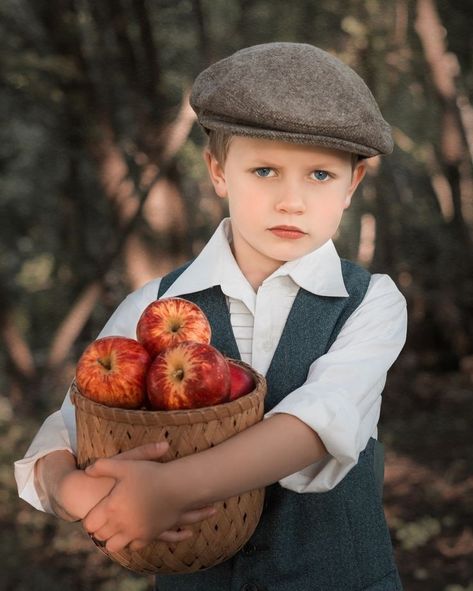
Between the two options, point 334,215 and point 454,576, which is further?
point 454,576

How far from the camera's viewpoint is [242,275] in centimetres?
200

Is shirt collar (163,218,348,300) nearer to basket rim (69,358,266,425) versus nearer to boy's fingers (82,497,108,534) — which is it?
basket rim (69,358,266,425)

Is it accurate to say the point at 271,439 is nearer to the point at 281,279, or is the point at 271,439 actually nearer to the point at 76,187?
the point at 281,279

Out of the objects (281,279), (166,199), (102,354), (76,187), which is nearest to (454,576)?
(166,199)

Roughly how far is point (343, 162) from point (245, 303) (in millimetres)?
384

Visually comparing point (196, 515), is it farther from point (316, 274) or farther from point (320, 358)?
point (316, 274)

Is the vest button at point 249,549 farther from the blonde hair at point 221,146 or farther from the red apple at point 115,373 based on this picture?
the blonde hair at point 221,146

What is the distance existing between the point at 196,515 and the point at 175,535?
0.18ft

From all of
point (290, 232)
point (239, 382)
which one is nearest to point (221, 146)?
point (290, 232)

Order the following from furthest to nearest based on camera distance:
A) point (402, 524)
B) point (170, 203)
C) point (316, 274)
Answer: point (170, 203)
point (402, 524)
point (316, 274)

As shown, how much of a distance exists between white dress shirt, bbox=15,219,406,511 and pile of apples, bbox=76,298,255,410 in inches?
6.4

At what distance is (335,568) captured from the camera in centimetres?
187

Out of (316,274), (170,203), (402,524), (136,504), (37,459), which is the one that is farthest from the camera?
(170,203)

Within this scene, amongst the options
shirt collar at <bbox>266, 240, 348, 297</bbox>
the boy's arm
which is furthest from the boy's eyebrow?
the boy's arm
